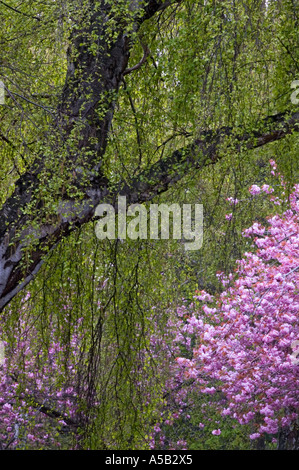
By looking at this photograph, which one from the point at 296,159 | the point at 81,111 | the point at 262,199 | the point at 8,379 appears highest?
the point at 262,199

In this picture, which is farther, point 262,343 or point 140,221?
point 262,343

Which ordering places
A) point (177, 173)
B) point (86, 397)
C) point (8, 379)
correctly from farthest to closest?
point (8, 379)
point (86, 397)
point (177, 173)

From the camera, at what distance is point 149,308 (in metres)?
3.52

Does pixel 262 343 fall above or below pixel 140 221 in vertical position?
below

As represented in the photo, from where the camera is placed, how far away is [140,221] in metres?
3.31

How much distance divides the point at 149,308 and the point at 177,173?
2.87 ft

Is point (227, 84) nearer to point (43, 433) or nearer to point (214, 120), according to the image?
point (214, 120)

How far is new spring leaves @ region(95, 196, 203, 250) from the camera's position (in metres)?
3.19

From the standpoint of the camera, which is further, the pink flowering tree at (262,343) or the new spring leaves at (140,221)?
the pink flowering tree at (262,343)

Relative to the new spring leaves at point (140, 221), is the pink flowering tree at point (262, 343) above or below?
below

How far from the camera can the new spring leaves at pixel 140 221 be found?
10.5 ft

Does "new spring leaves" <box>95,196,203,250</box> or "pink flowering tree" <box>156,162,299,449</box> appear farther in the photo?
"pink flowering tree" <box>156,162,299,449</box>

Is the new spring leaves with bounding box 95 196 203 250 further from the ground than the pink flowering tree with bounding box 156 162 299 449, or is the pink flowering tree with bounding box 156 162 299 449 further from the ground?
the new spring leaves with bounding box 95 196 203 250

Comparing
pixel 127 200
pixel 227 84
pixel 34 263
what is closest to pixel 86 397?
pixel 34 263
